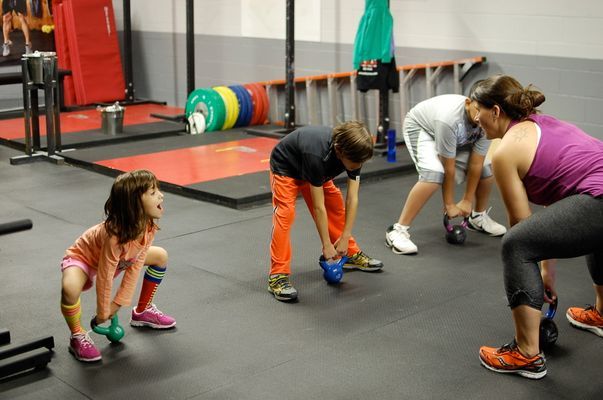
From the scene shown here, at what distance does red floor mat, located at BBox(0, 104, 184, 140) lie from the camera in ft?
26.0

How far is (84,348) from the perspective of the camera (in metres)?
3.14

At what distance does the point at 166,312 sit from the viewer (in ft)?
12.1

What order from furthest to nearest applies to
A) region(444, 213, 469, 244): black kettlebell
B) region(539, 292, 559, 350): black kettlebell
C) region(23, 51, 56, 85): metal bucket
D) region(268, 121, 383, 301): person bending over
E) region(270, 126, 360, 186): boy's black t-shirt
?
region(23, 51, 56, 85): metal bucket → region(444, 213, 469, 244): black kettlebell → region(270, 126, 360, 186): boy's black t-shirt → region(268, 121, 383, 301): person bending over → region(539, 292, 559, 350): black kettlebell

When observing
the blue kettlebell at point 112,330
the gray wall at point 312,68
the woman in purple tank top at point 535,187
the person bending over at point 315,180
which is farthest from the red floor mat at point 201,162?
the woman in purple tank top at point 535,187

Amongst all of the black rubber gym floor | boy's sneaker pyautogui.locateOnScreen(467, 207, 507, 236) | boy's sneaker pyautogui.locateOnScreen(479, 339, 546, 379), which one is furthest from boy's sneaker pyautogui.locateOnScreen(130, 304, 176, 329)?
boy's sneaker pyautogui.locateOnScreen(467, 207, 507, 236)

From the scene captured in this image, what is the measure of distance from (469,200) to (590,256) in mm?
1479

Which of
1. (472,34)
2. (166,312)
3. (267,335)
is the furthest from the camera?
(472,34)

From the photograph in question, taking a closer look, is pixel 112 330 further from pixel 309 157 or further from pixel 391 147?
pixel 391 147

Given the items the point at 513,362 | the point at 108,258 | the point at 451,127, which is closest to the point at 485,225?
the point at 451,127

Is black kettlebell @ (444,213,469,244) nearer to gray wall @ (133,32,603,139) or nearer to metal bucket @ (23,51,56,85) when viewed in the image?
gray wall @ (133,32,603,139)

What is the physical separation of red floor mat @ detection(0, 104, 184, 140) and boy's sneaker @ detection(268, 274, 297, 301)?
4.49 m

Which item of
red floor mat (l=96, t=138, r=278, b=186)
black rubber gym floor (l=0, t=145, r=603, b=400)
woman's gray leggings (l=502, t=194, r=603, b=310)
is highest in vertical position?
woman's gray leggings (l=502, t=194, r=603, b=310)

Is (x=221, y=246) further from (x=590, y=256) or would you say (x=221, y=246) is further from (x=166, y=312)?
(x=590, y=256)

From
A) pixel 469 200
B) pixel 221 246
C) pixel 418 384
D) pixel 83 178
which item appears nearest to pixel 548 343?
pixel 418 384
